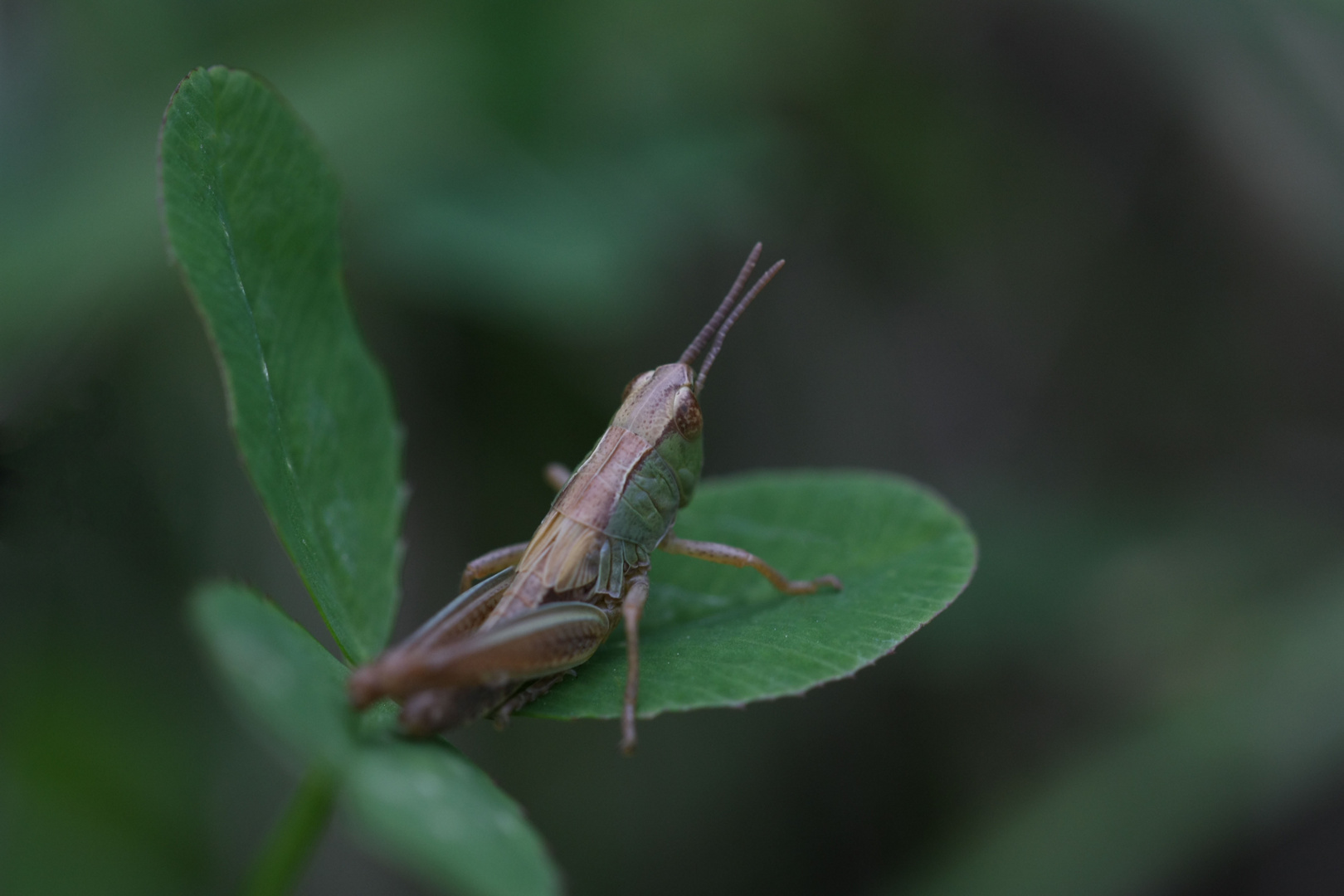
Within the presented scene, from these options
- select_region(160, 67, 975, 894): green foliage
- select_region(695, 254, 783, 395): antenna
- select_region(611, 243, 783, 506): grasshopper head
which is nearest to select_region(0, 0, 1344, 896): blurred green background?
select_region(695, 254, 783, 395): antenna

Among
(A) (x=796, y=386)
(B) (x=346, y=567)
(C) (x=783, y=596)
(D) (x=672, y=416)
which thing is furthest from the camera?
(A) (x=796, y=386)

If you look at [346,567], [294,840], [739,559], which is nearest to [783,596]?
[739,559]

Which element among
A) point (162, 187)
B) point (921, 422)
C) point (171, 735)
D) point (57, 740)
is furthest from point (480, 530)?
point (162, 187)

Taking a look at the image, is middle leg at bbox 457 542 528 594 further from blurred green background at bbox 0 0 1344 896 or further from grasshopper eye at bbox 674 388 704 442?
blurred green background at bbox 0 0 1344 896

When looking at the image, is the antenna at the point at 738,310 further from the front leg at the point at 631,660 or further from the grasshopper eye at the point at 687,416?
the front leg at the point at 631,660

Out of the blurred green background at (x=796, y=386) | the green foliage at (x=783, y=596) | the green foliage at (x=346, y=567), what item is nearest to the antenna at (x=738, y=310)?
the green foliage at (x=783, y=596)

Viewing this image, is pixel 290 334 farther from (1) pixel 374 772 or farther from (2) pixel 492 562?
(1) pixel 374 772

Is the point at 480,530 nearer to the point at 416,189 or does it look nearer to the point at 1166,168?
the point at 416,189
